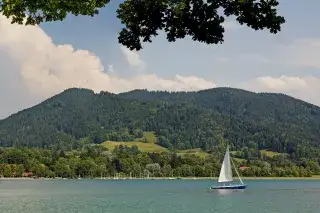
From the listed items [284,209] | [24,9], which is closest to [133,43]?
[24,9]

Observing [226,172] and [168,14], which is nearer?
[168,14]

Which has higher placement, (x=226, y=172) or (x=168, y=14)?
(x=226, y=172)

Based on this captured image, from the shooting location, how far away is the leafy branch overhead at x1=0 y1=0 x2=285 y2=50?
1169cm

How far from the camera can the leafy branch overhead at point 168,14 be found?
38.3 feet

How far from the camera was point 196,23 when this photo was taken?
1211 centimetres

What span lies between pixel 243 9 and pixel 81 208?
96771mm

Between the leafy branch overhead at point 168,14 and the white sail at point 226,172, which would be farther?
the white sail at point 226,172

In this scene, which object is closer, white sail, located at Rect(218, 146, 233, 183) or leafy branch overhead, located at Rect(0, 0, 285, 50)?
leafy branch overhead, located at Rect(0, 0, 285, 50)

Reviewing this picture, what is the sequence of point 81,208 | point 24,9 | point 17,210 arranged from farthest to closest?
point 81,208 → point 17,210 → point 24,9

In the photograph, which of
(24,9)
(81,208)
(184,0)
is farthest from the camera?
(81,208)

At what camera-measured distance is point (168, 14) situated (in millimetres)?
11906

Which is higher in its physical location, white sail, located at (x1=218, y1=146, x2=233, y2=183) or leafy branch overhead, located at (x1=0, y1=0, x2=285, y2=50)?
white sail, located at (x1=218, y1=146, x2=233, y2=183)

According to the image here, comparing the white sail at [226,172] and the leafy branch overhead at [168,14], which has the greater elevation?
the white sail at [226,172]

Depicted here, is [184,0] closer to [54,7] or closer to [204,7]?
[204,7]
